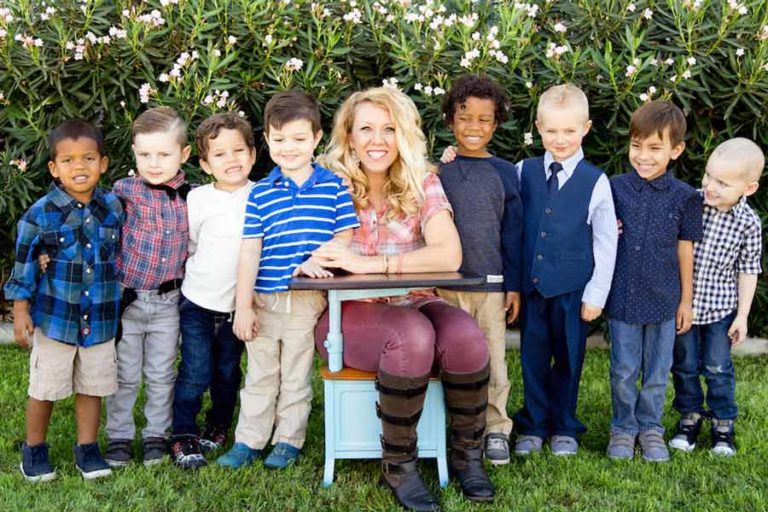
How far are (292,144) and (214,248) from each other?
1.77ft

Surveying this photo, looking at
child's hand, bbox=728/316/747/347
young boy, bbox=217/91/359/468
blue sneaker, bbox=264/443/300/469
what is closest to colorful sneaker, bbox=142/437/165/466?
young boy, bbox=217/91/359/468

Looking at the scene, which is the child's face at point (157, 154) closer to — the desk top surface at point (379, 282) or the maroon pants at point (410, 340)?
the desk top surface at point (379, 282)

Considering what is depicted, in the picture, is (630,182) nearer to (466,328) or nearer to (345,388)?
(466,328)

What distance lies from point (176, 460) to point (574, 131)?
213cm

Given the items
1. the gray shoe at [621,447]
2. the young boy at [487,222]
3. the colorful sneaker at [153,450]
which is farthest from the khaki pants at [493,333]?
the colorful sneaker at [153,450]

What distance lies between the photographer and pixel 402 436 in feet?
10.9

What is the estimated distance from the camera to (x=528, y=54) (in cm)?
506

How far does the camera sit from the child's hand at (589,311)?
3.69 meters

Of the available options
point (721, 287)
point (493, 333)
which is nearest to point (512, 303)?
point (493, 333)

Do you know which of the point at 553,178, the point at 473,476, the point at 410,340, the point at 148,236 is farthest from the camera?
the point at 553,178

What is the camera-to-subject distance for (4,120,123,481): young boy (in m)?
3.39

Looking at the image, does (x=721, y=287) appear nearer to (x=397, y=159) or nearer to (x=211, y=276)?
(x=397, y=159)

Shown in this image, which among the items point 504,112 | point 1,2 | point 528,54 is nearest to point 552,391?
point 504,112

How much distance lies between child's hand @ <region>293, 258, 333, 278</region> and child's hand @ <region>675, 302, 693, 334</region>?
1510 millimetres
